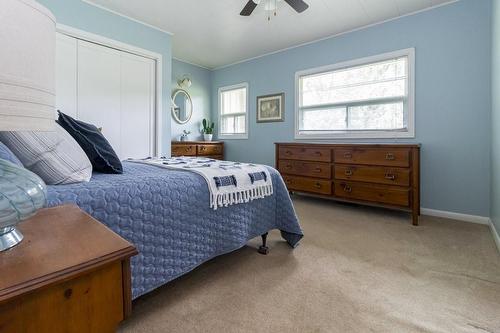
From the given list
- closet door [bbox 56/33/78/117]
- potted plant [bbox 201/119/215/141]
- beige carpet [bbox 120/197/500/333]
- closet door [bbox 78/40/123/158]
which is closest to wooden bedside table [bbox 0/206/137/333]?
beige carpet [bbox 120/197/500/333]

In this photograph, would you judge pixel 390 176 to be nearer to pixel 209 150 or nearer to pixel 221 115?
pixel 209 150

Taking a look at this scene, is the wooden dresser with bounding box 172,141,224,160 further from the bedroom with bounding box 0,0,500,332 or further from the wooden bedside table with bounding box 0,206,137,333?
the wooden bedside table with bounding box 0,206,137,333

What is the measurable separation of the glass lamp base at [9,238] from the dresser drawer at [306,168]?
126 inches

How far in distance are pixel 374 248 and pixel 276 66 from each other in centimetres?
340

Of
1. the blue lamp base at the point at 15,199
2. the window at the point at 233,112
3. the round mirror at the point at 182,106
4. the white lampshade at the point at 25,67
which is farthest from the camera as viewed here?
the window at the point at 233,112

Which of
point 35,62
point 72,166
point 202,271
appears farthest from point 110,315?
point 202,271

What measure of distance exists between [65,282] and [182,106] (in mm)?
4721

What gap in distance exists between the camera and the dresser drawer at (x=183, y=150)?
4395 millimetres

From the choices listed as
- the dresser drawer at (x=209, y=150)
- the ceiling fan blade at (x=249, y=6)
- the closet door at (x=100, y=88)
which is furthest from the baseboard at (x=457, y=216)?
the closet door at (x=100, y=88)

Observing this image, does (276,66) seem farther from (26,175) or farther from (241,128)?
(26,175)

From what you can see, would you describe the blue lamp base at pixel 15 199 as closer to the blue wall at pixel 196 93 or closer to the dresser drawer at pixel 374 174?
the dresser drawer at pixel 374 174

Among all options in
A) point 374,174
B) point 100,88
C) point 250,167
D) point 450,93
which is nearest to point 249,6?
point 250,167

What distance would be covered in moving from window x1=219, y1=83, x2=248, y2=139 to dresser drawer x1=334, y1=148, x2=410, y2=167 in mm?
2164

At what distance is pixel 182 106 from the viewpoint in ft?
16.3
